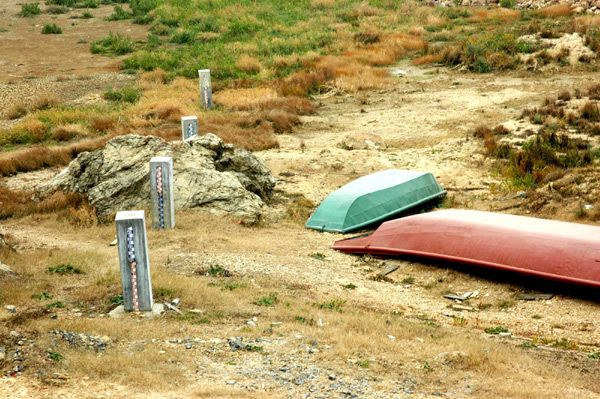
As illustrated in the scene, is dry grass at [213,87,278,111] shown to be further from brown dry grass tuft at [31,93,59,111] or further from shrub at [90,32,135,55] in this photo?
shrub at [90,32,135,55]

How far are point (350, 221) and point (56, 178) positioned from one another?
5578mm

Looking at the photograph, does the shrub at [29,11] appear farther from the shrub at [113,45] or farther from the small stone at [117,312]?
the small stone at [117,312]

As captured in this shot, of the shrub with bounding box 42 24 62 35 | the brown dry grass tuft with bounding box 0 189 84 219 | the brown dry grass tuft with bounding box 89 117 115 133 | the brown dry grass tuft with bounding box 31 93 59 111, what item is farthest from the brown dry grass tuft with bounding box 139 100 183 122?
the shrub with bounding box 42 24 62 35

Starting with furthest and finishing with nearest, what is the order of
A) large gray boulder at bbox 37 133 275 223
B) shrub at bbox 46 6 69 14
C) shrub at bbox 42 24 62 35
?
1. shrub at bbox 46 6 69 14
2. shrub at bbox 42 24 62 35
3. large gray boulder at bbox 37 133 275 223

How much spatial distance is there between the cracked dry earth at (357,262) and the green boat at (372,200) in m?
0.36

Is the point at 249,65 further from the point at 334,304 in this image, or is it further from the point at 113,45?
the point at 334,304

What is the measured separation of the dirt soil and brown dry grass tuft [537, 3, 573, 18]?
9699mm

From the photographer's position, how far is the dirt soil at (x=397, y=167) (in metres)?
8.18

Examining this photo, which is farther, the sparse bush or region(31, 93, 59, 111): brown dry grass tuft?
region(31, 93, 59, 111): brown dry grass tuft

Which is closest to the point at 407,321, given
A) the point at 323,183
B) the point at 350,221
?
the point at 350,221

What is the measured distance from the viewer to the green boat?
1207 centimetres

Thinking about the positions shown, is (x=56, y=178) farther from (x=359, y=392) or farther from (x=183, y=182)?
(x=359, y=392)

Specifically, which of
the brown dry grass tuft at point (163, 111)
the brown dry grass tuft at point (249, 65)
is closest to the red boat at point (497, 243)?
the brown dry grass tuft at point (163, 111)

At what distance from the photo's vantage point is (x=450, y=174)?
1473cm
